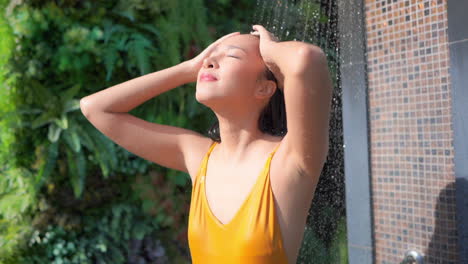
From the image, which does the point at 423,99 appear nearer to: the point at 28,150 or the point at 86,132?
the point at 86,132

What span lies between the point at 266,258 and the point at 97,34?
3271 millimetres

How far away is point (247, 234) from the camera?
1.84m

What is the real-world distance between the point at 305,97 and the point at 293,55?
14cm

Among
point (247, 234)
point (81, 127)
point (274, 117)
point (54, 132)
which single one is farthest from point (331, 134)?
point (54, 132)

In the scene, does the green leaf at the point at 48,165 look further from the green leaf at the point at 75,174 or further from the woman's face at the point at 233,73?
the woman's face at the point at 233,73

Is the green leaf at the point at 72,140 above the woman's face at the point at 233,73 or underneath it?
underneath

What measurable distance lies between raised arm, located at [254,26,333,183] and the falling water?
1584 millimetres

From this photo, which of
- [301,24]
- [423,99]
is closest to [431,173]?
[423,99]

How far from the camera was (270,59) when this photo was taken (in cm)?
187

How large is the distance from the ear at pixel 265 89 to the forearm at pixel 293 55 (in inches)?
9.1

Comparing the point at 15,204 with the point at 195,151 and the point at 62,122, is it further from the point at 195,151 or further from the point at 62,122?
the point at 195,151

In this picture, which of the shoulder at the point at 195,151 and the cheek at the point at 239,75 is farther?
the shoulder at the point at 195,151

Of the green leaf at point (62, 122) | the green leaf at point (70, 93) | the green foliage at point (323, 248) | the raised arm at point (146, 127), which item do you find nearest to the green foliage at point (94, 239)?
the green leaf at point (62, 122)

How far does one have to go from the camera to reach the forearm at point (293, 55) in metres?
A: 1.68
